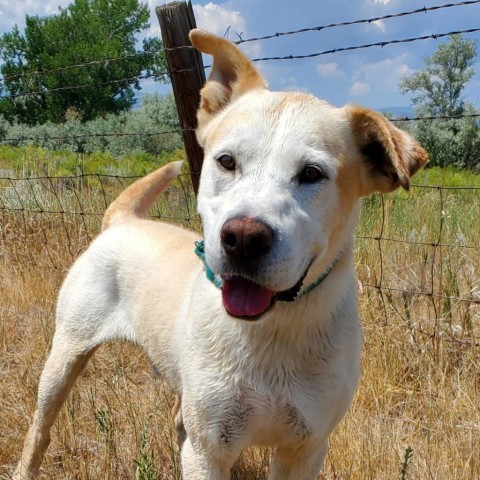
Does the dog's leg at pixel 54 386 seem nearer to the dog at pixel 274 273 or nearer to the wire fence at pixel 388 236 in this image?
the dog at pixel 274 273

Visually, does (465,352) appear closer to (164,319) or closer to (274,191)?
(164,319)

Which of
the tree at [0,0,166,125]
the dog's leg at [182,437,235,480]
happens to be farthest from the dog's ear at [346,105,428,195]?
the tree at [0,0,166,125]

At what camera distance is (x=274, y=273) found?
1.91 metres

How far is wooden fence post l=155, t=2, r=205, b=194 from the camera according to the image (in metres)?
3.78

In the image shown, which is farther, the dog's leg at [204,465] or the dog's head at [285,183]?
the dog's leg at [204,465]

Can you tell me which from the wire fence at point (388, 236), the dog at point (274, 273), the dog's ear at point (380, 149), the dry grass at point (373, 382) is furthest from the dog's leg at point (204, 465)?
the wire fence at point (388, 236)

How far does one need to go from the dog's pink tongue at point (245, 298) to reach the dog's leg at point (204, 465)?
0.58 m

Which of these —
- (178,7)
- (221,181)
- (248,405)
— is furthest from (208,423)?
(178,7)

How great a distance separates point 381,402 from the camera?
351cm

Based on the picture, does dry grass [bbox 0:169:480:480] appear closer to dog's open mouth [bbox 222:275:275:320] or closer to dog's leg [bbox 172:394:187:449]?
dog's leg [bbox 172:394:187:449]

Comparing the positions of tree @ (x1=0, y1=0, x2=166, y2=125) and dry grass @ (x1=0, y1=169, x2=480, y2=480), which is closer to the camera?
dry grass @ (x1=0, y1=169, x2=480, y2=480)

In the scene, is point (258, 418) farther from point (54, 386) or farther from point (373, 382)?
point (373, 382)

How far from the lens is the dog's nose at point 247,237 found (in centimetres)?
184

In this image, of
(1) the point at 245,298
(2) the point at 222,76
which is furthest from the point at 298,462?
(2) the point at 222,76
